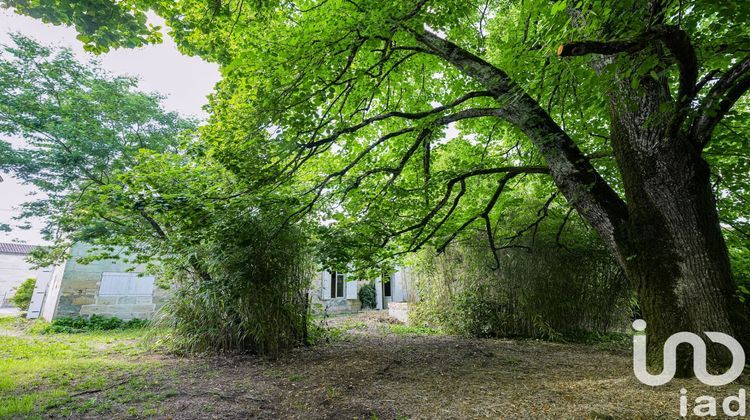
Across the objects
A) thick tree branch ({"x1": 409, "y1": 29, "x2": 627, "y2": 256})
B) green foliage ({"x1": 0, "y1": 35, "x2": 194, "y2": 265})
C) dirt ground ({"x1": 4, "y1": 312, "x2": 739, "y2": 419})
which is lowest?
dirt ground ({"x1": 4, "y1": 312, "x2": 739, "y2": 419})

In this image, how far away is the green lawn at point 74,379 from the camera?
2.83m

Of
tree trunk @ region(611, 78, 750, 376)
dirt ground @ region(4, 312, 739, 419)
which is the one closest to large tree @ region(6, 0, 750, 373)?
tree trunk @ region(611, 78, 750, 376)

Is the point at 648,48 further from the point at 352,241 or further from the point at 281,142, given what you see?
the point at 352,241

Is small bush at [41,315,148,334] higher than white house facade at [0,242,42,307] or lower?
lower

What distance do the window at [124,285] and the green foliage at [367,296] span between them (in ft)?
24.8

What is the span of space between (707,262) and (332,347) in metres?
4.58

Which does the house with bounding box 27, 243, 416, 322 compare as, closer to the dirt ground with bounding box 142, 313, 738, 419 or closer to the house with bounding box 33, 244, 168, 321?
the house with bounding box 33, 244, 168, 321

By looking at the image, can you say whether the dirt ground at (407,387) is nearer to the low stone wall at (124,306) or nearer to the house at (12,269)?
the low stone wall at (124,306)

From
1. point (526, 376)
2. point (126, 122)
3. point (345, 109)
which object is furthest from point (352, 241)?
point (126, 122)

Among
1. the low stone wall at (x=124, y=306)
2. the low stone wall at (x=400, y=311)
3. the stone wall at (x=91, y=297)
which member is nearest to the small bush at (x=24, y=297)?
the stone wall at (x=91, y=297)

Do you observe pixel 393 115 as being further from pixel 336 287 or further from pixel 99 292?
pixel 99 292

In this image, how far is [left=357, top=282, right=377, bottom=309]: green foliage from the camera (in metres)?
14.5

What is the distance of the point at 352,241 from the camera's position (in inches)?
181

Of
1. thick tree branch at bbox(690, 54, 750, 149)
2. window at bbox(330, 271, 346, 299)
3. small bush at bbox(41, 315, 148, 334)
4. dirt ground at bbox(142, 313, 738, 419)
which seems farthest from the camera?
window at bbox(330, 271, 346, 299)
